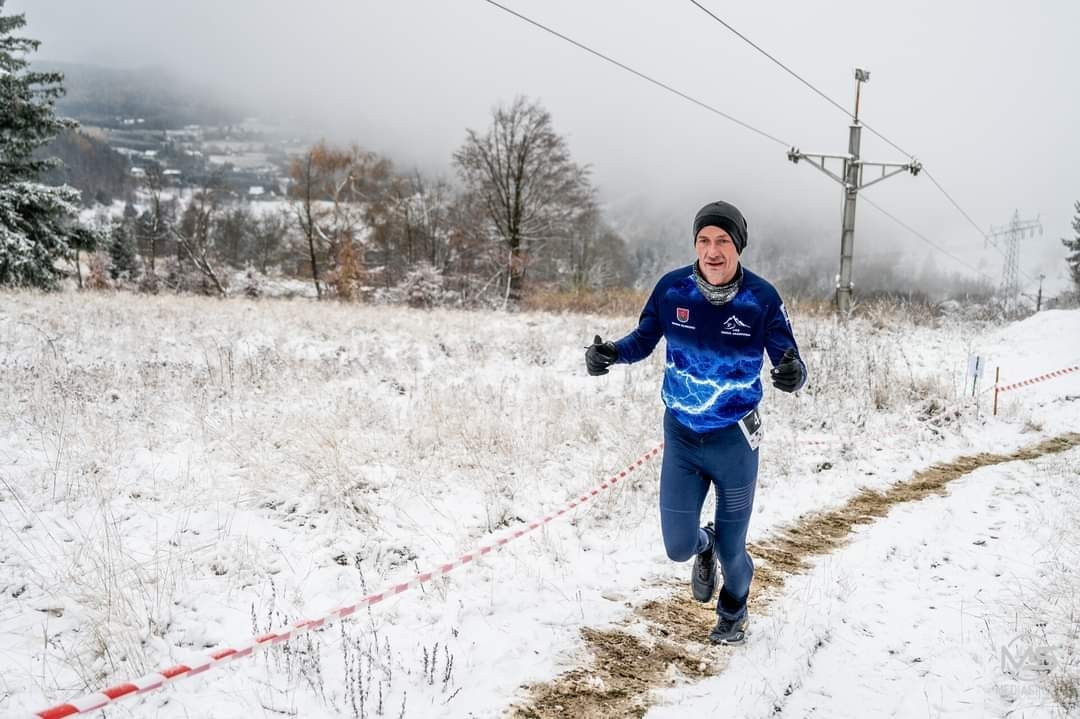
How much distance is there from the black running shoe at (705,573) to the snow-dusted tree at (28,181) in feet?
66.8

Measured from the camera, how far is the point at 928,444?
7934 mm

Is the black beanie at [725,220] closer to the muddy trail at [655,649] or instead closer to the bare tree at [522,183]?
Answer: the muddy trail at [655,649]

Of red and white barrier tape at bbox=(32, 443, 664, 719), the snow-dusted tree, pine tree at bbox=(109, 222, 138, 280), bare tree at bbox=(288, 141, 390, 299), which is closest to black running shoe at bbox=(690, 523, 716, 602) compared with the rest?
red and white barrier tape at bbox=(32, 443, 664, 719)

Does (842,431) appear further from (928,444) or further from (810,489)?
(810,489)

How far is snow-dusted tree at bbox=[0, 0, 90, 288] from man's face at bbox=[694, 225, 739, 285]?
66.4ft

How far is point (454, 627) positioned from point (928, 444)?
7189mm

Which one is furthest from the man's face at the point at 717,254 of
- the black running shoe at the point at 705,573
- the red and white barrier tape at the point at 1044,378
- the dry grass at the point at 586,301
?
the dry grass at the point at 586,301

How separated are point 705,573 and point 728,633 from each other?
0.35 m

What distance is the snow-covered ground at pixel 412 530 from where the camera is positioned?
299 cm

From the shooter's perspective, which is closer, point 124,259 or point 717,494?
point 717,494

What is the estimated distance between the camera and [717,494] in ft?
11.4

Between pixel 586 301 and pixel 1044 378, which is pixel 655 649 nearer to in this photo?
pixel 1044 378

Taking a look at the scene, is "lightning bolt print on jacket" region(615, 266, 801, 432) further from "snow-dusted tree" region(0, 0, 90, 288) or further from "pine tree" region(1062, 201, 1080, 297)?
"pine tree" region(1062, 201, 1080, 297)

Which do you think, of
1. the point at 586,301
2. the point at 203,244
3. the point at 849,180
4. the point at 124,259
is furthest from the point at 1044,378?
the point at 124,259
